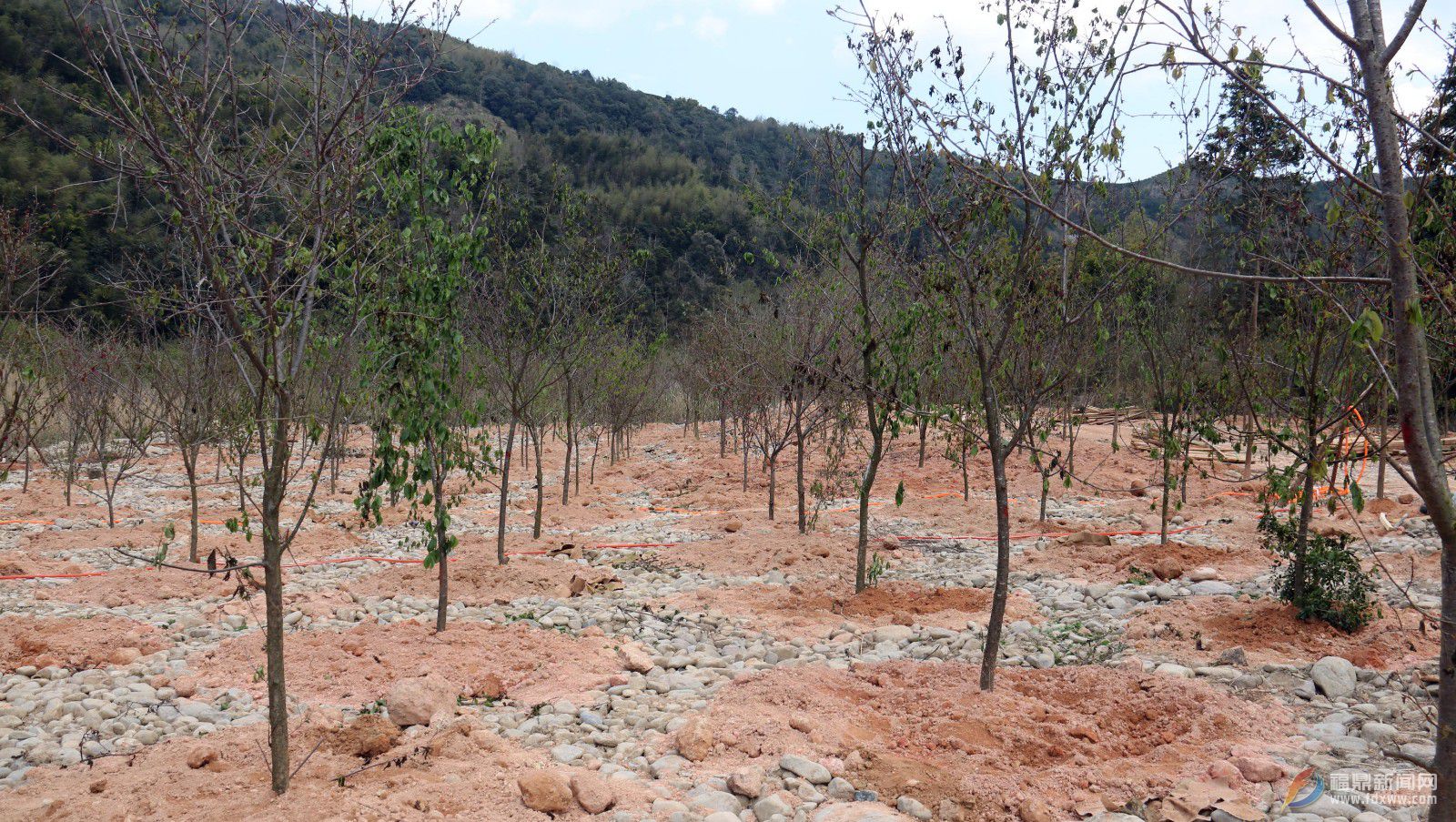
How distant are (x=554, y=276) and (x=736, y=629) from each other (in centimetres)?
527

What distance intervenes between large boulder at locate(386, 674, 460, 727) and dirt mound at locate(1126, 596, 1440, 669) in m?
5.16

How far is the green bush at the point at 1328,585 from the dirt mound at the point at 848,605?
2069mm

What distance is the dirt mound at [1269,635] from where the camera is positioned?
6.20m

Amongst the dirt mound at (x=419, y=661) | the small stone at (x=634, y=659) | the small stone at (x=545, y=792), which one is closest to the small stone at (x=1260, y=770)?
the small stone at (x=545, y=792)

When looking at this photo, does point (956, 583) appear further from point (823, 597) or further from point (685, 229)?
point (685, 229)

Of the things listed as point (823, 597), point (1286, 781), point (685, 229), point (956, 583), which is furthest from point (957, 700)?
point (685, 229)

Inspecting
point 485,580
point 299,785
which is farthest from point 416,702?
point 485,580

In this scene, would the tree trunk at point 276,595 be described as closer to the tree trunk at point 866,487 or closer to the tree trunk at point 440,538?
the tree trunk at point 440,538

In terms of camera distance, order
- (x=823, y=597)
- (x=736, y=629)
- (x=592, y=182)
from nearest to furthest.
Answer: (x=736, y=629), (x=823, y=597), (x=592, y=182)

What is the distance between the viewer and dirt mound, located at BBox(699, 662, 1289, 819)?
174 inches

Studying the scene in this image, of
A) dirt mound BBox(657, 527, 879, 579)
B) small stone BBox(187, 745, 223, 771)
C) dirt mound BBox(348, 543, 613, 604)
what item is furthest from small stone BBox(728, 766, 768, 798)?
dirt mound BBox(657, 527, 879, 579)

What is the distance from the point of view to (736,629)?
7738 mm

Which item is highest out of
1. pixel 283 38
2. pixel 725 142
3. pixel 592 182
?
pixel 725 142

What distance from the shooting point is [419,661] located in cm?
646
